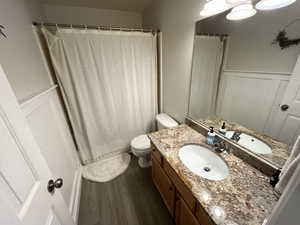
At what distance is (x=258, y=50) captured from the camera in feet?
2.88

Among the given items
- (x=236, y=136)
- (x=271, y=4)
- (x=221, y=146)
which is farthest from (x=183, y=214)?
(x=271, y=4)

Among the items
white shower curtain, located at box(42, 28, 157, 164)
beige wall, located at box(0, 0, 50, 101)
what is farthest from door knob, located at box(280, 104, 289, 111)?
beige wall, located at box(0, 0, 50, 101)

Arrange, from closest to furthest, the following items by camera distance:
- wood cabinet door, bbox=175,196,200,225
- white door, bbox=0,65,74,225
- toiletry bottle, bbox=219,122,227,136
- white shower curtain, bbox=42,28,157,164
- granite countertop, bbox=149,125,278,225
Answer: white door, bbox=0,65,74,225 → granite countertop, bbox=149,125,278,225 → wood cabinet door, bbox=175,196,200,225 → toiletry bottle, bbox=219,122,227,136 → white shower curtain, bbox=42,28,157,164

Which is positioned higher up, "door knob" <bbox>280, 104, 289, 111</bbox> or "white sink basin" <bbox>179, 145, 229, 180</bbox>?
"door knob" <bbox>280, 104, 289, 111</bbox>

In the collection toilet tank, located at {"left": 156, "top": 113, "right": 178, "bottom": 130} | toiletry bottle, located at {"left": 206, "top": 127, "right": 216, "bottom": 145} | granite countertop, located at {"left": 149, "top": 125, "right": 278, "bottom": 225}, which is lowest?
toilet tank, located at {"left": 156, "top": 113, "right": 178, "bottom": 130}

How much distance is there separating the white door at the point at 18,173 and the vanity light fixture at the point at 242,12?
138 centimetres

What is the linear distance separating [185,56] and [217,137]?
95 cm

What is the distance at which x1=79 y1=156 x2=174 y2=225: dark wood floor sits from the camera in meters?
1.39

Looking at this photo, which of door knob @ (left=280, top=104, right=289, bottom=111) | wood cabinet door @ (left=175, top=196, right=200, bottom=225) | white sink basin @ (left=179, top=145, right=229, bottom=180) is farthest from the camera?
white sink basin @ (left=179, top=145, right=229, bottom=180)

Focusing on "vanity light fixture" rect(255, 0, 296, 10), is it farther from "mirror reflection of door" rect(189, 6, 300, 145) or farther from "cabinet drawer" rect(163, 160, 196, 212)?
"cabinet drawer" rect(163, 160, 196, 212)

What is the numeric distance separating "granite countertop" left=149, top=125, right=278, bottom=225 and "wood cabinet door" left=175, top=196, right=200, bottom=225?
0.80ft

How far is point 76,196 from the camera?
1539 mm

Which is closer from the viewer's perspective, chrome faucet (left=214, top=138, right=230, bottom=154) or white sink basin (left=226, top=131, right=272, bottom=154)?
white sink basin (left=226, top=131, right=272, bottom=154)

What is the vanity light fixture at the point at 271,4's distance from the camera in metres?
0.73
